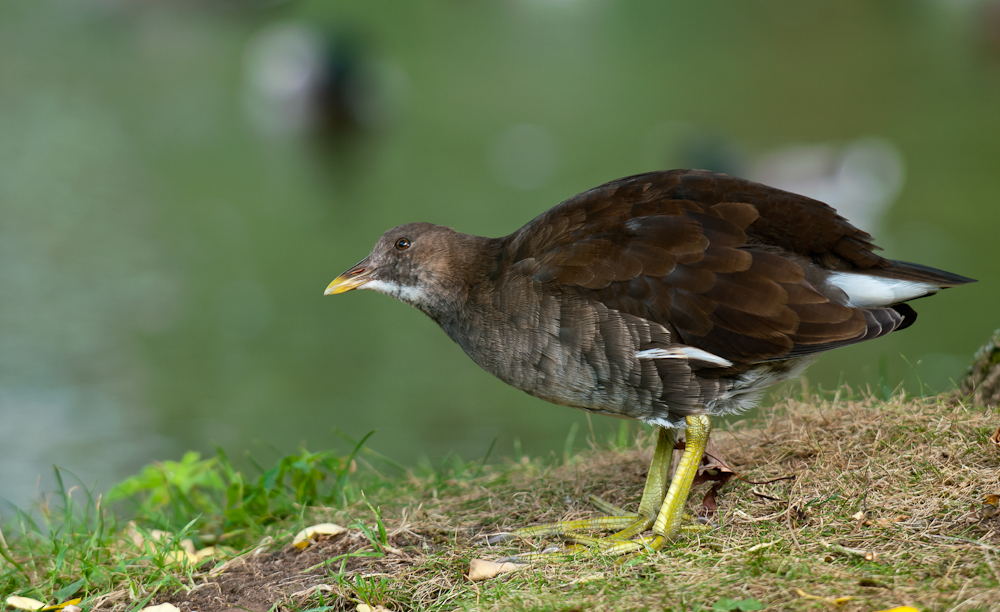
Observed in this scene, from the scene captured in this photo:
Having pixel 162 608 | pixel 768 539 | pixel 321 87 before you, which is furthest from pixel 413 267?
pixel 321 87

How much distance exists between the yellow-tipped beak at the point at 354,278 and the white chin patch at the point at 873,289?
1.55m

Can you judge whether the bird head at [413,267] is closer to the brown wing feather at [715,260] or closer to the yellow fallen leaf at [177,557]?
the brown wing feather at [715,260]

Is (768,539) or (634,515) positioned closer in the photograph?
(768,539)

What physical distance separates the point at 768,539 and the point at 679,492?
0.30 m

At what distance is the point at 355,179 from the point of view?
10.9 meters

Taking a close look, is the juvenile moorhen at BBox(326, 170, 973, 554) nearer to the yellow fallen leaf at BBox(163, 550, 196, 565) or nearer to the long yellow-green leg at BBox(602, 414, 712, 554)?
the long yellow-green leg at BBox(602, 414, 712, 554)

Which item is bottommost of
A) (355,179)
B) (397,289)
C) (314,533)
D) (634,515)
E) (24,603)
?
(24,603)

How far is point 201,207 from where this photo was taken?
1001cm

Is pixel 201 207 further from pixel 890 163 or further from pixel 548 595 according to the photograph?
pixel 548 595

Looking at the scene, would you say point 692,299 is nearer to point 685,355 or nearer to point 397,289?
point 685,355

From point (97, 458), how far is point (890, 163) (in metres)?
7.49

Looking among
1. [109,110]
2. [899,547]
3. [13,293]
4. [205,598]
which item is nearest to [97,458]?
[13,293]

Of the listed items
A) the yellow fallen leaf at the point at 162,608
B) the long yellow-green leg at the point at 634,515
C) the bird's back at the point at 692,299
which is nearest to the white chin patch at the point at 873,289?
the bird's back at the point at 692,299

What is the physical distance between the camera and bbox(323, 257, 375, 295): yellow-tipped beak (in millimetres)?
3141
